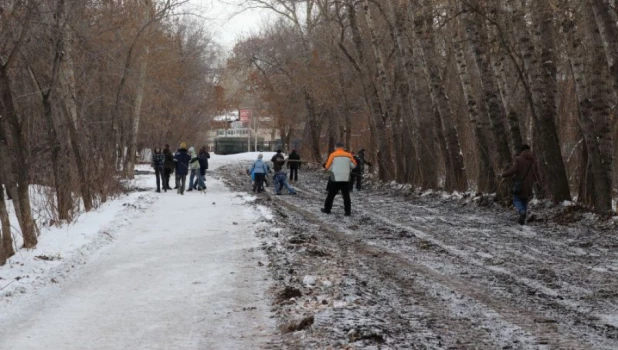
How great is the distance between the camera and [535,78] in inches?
677

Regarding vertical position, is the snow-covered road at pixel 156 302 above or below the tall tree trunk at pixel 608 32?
below

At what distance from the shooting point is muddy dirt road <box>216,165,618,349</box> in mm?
6168

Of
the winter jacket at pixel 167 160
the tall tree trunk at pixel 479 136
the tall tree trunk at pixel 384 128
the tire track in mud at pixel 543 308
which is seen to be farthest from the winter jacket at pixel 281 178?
the tire track in mud at pixel 543 308

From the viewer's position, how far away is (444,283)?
8562 millimetres

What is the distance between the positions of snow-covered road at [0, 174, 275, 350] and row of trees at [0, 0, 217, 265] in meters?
2.15

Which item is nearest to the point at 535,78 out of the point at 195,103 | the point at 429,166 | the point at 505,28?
the point at 505,28

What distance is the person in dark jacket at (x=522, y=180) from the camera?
50.4ft

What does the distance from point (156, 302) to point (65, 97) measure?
11738mm

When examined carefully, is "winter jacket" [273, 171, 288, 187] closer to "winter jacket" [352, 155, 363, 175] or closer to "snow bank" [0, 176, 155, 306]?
"winter jacket" [352, 155, 363, 175]

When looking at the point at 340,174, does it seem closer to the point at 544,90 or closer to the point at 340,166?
the point at 340,166

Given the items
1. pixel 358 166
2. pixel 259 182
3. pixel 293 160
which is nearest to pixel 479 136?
pixel 358 166

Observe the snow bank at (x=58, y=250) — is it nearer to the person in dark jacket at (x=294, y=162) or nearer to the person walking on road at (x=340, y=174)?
the person walking on road at (x=340, y=174)

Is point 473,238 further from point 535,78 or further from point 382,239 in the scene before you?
point 535,78

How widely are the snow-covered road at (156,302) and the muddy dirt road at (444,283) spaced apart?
411 millimetres
